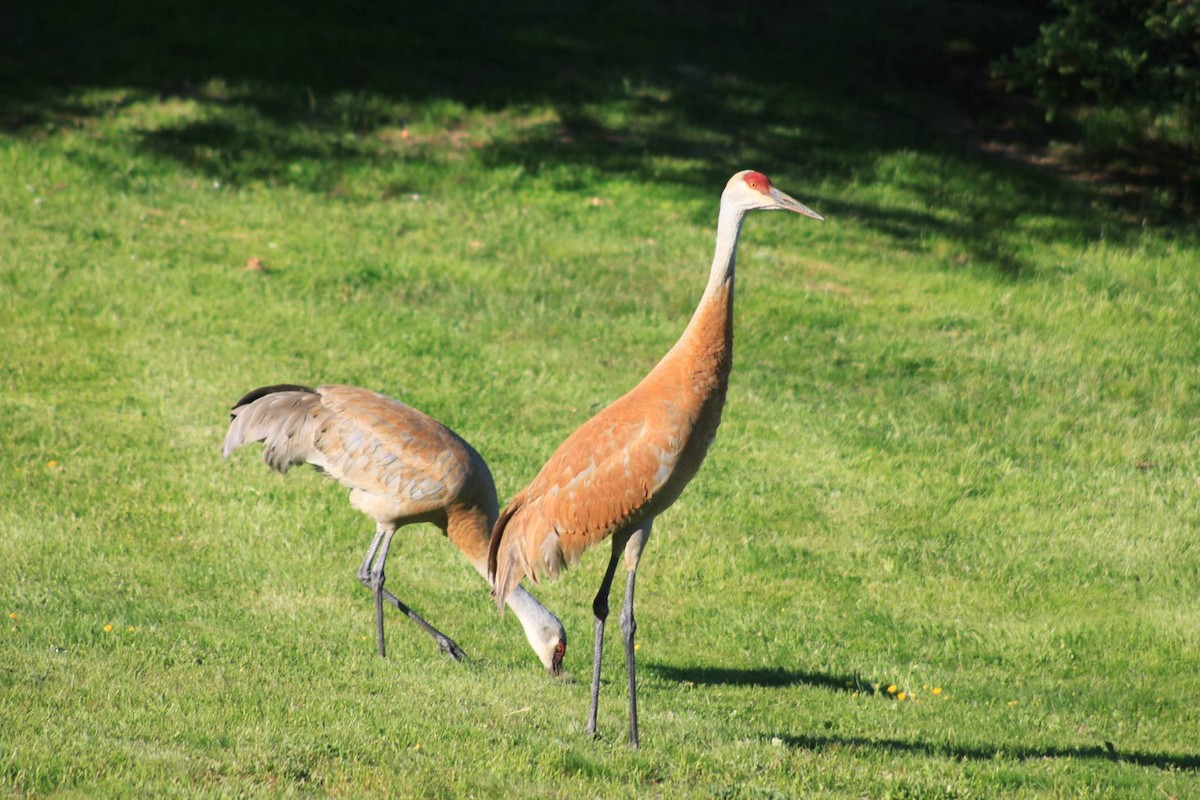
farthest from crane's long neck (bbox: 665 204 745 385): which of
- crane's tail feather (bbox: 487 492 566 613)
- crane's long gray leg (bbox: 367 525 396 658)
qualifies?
crane's long gray leg (bbox: 367 525 396 658)

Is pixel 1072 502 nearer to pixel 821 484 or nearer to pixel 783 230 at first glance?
pixel 821 484

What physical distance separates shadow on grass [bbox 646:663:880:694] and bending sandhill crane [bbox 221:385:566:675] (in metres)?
0.70

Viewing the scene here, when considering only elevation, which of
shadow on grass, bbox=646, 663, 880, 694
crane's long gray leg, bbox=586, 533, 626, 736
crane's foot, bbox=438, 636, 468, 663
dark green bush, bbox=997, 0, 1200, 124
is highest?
dark green bush, bbox=997, 0, 1200, 124

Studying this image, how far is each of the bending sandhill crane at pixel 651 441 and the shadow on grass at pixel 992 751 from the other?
935 millimetres

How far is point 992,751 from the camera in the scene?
6207 mm

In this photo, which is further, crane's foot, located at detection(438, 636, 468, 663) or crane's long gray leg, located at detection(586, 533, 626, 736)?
crane's foot, located at detection(438, 636, 468, 663)

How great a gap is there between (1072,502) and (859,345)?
9.83ft

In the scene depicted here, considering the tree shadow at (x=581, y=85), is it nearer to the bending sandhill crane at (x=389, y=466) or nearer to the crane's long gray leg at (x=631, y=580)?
the bending sandhill crane at (x=389, y=466)

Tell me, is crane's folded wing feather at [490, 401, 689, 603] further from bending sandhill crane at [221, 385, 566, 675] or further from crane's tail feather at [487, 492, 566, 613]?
bending sandhill crane at [221, 385, 566, 675]

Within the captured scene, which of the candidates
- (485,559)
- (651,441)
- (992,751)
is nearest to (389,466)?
(485,559)

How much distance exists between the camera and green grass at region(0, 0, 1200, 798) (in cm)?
598

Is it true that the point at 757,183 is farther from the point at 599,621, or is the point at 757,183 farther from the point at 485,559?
the point at 485,559

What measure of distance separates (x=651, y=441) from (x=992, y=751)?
2.25m

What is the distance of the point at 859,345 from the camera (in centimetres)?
1209
